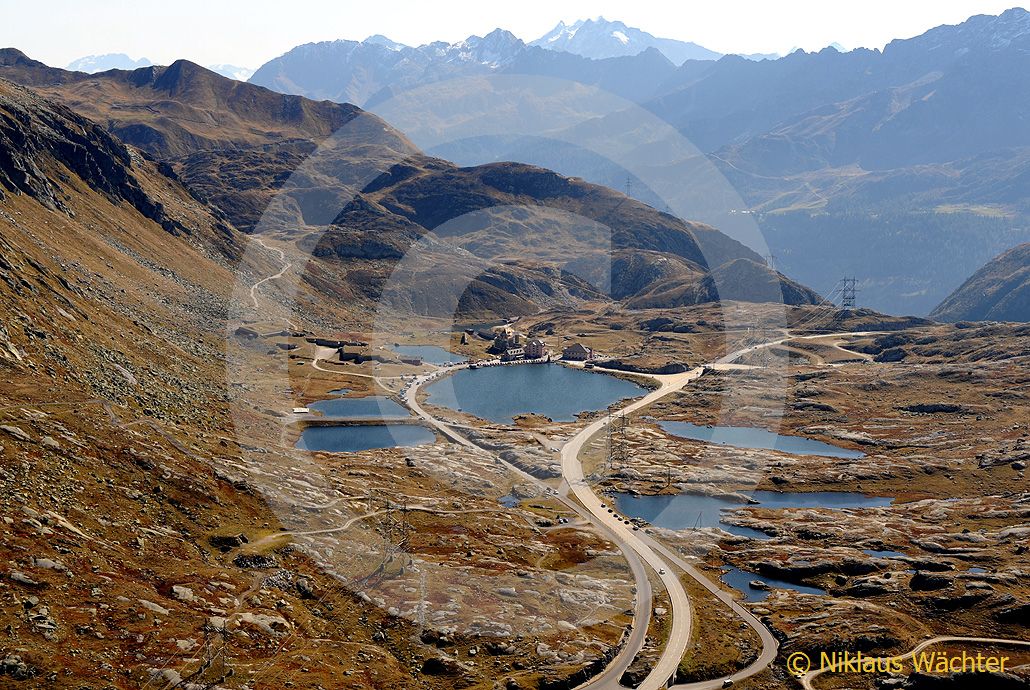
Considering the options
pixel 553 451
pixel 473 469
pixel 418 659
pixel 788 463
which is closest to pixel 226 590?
pixel 418 659

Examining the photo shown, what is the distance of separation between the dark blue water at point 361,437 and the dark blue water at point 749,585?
83.6 metres

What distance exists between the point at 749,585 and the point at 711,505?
3747cm

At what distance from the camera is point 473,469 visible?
166750 millimetres

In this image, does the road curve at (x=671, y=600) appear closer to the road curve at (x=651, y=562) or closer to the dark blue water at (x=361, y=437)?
the road curve at (x=651, y=562)

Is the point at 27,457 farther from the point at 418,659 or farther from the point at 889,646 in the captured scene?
the point at 889,646

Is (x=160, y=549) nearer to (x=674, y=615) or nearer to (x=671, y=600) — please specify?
(x=674, y=615)

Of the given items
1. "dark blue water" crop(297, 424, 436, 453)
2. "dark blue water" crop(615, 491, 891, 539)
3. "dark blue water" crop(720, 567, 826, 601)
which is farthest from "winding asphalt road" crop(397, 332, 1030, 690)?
"dark blue water" crop(297, 424, 436, 453)

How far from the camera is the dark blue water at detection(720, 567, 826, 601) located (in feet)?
385

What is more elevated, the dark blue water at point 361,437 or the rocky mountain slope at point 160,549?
the rocky mountain slope at point 160,549

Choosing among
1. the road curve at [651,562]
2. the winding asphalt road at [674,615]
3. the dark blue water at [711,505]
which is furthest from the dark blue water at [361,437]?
the dark blue water at [711,505]

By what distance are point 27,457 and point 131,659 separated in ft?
112

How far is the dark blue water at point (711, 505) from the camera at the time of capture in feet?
477

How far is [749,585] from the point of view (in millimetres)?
120375

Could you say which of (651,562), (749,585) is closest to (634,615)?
(651,562)
